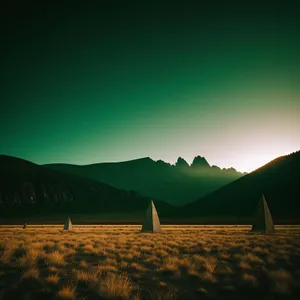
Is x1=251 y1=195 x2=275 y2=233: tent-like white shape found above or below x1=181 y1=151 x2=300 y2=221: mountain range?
below

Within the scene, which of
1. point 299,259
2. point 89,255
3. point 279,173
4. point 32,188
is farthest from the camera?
point 32,188

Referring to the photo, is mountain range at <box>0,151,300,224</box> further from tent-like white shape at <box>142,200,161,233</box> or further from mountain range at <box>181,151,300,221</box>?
tent-like white shape at <box>142,200,161,233</box>

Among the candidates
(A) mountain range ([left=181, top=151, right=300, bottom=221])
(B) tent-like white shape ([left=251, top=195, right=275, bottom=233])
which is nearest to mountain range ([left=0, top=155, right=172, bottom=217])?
(A) mountain range ([left=181, top=151, right=300, bottom=221])

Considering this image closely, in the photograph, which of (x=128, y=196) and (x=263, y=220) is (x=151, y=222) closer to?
(x=263, y=220)

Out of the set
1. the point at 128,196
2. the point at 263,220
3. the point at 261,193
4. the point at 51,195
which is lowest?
the point at 263,220

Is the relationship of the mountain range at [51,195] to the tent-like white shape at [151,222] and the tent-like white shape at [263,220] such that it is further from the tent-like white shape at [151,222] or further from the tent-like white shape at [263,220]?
the tent-like white shape at [263,220]

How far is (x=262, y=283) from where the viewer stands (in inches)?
336

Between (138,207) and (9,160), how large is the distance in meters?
68.7

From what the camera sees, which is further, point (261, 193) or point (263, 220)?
point (261, 193)

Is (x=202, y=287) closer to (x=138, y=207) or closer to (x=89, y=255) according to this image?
(x=89, y=255)

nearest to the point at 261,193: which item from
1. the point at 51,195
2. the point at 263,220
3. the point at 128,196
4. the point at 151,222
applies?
the point at 128,196

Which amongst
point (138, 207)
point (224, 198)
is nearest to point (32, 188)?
point (138, 207)

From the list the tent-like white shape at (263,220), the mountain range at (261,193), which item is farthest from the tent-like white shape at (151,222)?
the mountain range at (261,193)

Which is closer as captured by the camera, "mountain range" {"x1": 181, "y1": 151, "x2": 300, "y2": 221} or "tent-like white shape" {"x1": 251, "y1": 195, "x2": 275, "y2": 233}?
"tent-like white shape" {"x1": 251, "y1": 195, "x2": 275, "y2": 233}
